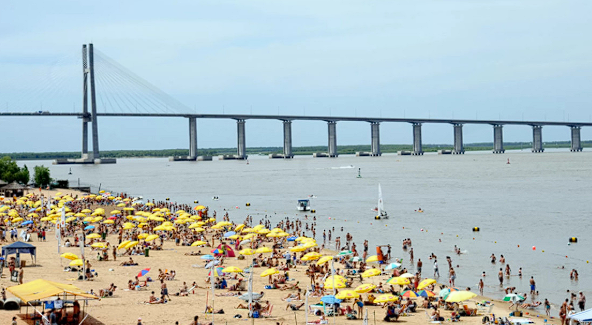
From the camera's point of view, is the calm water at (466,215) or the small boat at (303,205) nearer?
the calm water at (466,215)

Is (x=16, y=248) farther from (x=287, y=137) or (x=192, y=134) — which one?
(x=287, y=137)

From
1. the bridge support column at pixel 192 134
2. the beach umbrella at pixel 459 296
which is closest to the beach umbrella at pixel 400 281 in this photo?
the beach umbrella at pixel 459 296

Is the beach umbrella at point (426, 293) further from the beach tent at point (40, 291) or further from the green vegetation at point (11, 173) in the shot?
the green vegetation at point (11, 173)

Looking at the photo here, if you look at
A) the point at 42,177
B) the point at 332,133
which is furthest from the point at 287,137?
the point at 42,177

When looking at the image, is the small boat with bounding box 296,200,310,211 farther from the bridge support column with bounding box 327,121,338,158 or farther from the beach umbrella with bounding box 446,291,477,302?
the bridge support column with bounding box 327,121,338,158

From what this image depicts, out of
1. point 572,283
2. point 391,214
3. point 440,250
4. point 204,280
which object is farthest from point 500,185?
point 204,280

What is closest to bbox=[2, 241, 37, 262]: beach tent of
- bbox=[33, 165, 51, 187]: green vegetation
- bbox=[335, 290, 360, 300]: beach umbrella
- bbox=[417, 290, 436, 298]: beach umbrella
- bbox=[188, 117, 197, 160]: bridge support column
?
bbox=[335, 290, 360, 300]: beach umbrella

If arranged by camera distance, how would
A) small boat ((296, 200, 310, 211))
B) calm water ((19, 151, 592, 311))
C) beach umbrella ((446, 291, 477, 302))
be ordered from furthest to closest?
small boat ((296, 200, 310, 211))
calm water ((19, 151, 592, 311))
beach umbrella ((446, 291, 477, 302))

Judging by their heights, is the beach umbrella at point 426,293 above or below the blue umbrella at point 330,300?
below

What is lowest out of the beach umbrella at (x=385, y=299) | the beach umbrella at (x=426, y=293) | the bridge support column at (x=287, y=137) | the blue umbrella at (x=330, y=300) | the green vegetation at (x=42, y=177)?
the beach umbrella at (x=426, y=293)
